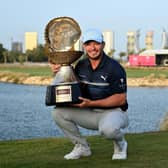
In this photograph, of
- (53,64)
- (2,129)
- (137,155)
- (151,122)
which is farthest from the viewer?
(151,122)

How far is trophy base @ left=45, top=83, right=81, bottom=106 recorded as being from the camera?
21.7 feet

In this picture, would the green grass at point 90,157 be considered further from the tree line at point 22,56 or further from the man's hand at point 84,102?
the tree line at point 22,56

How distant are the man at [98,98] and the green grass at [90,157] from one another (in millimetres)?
322

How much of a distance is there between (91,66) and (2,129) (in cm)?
1312

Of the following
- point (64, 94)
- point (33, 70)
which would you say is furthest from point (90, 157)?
point (33, 70)

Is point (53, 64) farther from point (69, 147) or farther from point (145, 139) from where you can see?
point (145, 139)

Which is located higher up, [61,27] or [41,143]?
[61,27]

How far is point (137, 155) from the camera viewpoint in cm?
735

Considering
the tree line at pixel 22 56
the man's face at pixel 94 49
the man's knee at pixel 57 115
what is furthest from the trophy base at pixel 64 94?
the tree line at pixel 22 56

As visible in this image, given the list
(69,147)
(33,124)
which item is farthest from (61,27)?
(33,124)

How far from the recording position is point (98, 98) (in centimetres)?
671

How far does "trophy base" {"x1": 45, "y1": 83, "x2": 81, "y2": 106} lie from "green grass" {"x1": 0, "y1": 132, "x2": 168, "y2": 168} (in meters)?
0.73

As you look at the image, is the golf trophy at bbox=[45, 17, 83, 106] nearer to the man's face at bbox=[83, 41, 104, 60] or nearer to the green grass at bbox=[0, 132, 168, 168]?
the man's face at bbox=[83, 41, 104, 60]

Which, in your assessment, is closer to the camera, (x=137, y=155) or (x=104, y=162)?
(x=104, y=162)
